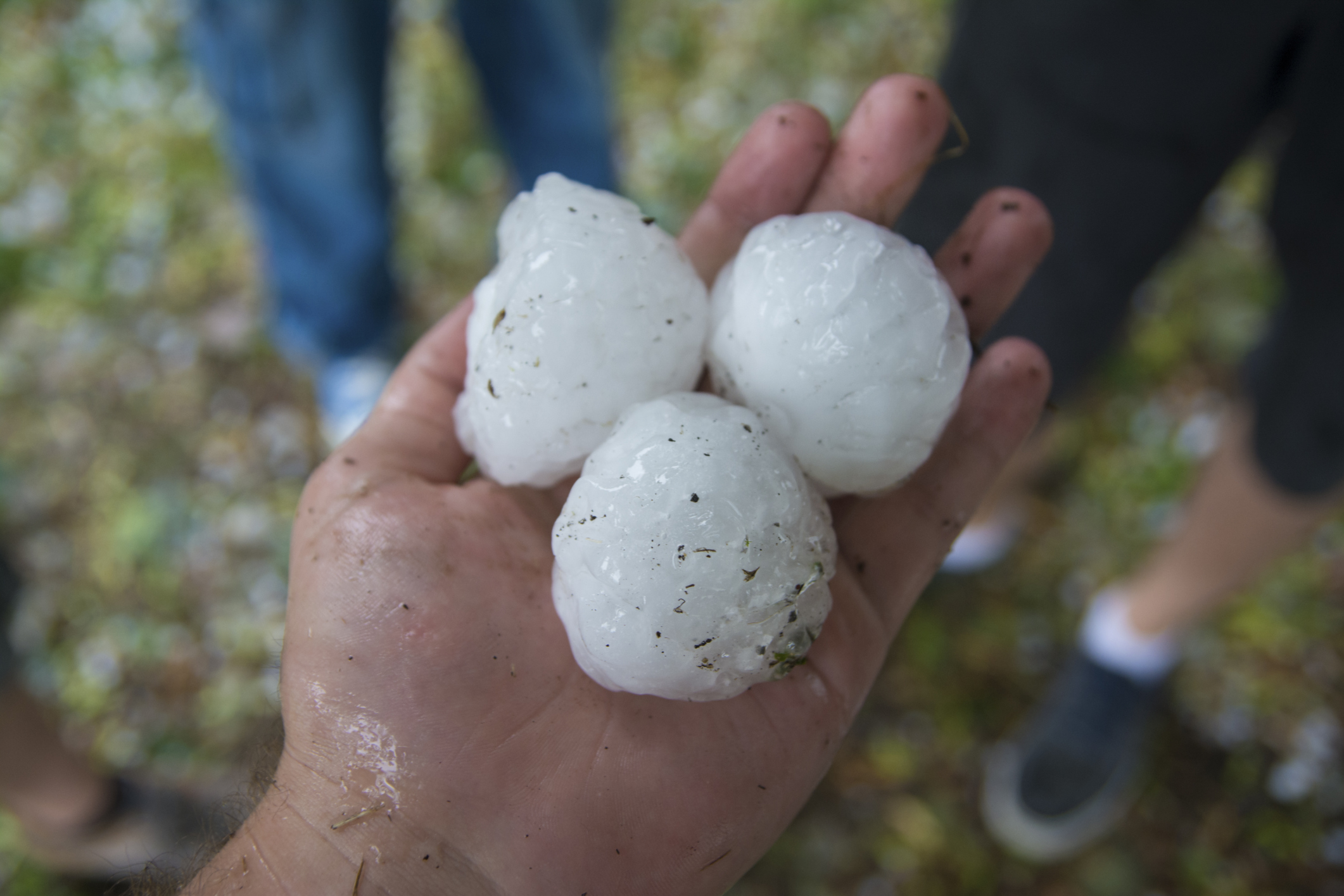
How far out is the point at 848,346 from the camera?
45.8 inches

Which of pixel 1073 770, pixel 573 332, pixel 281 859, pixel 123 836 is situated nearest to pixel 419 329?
pixel 123 836

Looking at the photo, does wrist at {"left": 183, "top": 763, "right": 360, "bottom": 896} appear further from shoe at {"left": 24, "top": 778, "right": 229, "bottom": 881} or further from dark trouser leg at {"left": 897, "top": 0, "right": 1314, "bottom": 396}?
dark trouser leg at {"left": 897, "top": 0, "right": 1314, "bottom": 396}

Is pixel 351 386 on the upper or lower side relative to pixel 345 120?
lower

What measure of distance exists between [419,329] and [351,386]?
1.29 ft

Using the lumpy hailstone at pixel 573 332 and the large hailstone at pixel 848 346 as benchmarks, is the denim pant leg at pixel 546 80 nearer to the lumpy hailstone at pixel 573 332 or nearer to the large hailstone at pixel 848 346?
the lumpy hailstone at pixel 573 332

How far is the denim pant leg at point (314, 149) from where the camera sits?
1.75 metres

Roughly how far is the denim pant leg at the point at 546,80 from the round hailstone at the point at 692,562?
1.44 metres

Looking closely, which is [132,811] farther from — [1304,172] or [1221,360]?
[1221,360]

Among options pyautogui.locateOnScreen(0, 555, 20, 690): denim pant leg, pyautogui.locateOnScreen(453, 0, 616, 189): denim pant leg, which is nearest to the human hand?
pyautogui.locateOnScreen(0, 555, 20, 690): denim pant leg

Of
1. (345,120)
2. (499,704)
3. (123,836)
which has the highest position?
(345,120)

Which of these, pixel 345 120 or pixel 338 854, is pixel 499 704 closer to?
pixel 338 854

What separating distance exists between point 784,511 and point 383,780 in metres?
0.59

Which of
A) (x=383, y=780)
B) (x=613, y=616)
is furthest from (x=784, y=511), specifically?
(x=383, y=780)

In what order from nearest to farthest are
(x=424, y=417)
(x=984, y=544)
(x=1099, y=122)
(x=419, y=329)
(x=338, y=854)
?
(x=338, y=854), (x=424, y=417), (x=1099, y=122), (x=984, y=544), (x=419, y=329)
